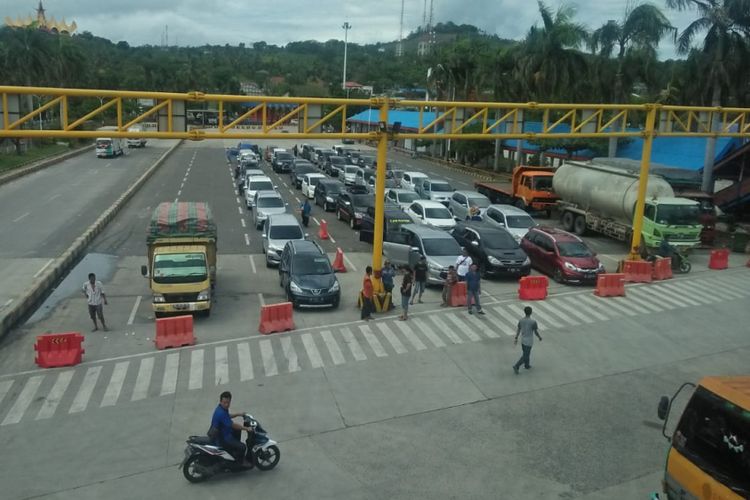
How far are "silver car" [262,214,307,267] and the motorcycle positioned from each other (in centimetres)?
1312

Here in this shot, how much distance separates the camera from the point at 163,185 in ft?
147

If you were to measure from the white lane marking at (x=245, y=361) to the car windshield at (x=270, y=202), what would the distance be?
1506cm

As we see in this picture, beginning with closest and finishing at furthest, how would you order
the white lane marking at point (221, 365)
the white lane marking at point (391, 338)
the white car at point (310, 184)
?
1. the white lane marking at point (221, 365)
2. the white lane marking at point (391, 338)
3. the white car at point (310, 184)

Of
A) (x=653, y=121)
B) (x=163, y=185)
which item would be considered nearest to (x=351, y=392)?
(x=653, y=121)

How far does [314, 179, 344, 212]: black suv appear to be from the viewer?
35119 mm

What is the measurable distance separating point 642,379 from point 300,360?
7.33 metres

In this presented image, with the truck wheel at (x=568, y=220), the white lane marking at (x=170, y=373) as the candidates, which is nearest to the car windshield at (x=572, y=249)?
the truck wheel at (x=568, y=220)

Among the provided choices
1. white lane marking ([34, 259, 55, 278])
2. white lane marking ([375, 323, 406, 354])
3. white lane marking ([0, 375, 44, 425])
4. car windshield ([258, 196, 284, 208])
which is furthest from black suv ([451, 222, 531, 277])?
white lane marking ([34, 259, 55, 278])

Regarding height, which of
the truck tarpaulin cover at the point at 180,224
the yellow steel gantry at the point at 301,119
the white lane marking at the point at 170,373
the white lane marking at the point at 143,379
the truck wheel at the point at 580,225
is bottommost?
the white lane marking at the point at 143,379

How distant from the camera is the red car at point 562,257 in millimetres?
21172

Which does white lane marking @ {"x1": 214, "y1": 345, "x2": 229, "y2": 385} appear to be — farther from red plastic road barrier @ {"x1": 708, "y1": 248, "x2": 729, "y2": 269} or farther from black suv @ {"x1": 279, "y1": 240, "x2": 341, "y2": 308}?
red plastic road barrier @ {"x1": 708, "y1": 248, "x2": 729, "y2": 269}

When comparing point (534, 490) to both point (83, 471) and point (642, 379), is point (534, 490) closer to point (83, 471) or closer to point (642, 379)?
point (642, 379)

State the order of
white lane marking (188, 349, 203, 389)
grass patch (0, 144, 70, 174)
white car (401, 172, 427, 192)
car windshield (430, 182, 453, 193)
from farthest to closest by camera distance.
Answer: grass patch (0, 144, 70, 174), white car (401, 172, 427, 192), car windshield (430, 182, 453, 193), white lane marking (188, 349, 203, 389)

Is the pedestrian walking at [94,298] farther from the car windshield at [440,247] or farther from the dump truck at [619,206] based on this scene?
the dump truck at [619,206]
